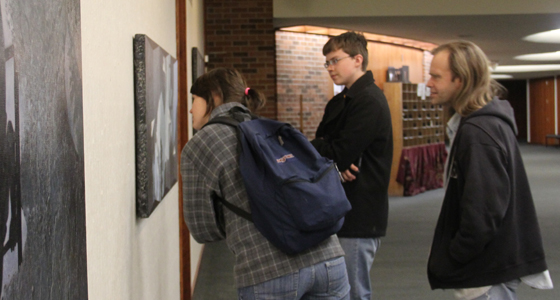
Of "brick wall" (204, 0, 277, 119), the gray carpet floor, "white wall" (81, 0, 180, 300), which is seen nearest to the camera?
"white wall" (81, 0, 180, 300)

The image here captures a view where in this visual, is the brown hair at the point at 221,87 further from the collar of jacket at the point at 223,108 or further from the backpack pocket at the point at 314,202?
the backpack pocket at the point at 314,202

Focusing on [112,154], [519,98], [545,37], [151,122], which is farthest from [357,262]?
[519,98]

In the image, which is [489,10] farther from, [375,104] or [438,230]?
[438,230]

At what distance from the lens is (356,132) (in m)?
2.35

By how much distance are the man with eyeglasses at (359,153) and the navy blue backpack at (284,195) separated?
0.74m

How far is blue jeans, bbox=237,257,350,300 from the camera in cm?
154

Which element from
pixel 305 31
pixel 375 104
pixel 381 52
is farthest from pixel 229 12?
pixel 375 104

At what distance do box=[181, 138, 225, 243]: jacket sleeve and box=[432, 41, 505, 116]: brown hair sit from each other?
2.80 ft

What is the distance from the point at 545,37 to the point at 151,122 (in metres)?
10.8

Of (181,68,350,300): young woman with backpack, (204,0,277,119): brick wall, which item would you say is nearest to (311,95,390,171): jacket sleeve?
(181,68,350,300): young woman with backpack

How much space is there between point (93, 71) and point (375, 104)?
4.92 feet

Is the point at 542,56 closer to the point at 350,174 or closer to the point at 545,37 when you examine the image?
the point at 545,37

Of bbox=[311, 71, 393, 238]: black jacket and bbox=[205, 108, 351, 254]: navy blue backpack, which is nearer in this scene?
bbox=[205, 108, 351, 254]: navy blue backpack

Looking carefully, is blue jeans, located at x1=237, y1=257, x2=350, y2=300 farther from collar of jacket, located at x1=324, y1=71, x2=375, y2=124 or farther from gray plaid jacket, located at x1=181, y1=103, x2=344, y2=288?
collar of jacket, located at x1=324, y1=71, x2=375, y2=124
